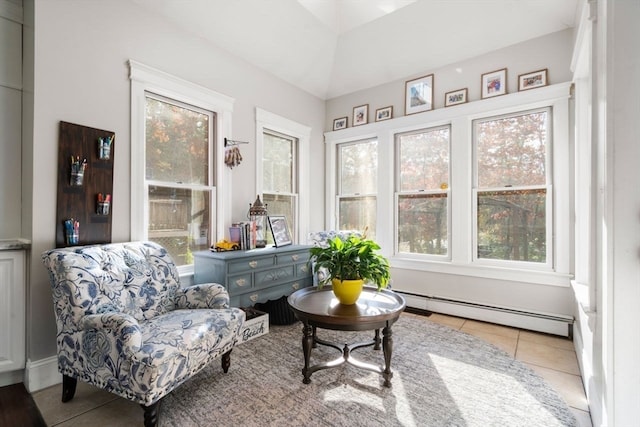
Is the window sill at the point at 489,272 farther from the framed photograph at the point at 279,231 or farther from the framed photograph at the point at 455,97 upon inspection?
the framed photograph at the point at 455,97

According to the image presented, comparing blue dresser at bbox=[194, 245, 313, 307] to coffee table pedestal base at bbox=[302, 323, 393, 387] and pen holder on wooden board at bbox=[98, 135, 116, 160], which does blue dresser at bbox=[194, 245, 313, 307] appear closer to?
coffee table pedestal base at bbox=[302, 323, 393, 387]

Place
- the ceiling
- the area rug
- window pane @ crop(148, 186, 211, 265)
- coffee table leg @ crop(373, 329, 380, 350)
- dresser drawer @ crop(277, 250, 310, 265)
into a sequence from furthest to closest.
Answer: dresser drawer @ crop(277, 250, 310, 265)
the ceiling
window pane @ crop(148, 186, 211, 265)
coffee table leg @ crop(373, 329, 380, 350)
the area rug

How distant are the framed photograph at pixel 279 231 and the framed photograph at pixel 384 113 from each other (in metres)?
1.88

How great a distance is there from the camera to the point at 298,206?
428cm

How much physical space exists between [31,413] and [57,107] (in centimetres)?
196

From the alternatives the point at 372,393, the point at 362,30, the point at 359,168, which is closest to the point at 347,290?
the point at 372,393

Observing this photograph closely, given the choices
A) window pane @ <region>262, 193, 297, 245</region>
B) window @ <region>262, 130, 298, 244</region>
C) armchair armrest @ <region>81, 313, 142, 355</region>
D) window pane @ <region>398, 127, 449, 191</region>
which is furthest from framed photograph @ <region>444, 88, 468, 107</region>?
armchair armrest @ <region>81, 313, 142, 355</region>

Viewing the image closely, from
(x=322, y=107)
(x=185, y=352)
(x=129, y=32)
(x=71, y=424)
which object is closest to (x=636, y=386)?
(x=185, y=352)

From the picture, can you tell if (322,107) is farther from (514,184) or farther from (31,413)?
(31,413)

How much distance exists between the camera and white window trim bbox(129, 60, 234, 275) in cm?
255

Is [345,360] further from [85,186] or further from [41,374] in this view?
[85,186]

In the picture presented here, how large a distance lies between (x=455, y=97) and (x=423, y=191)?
1135mm

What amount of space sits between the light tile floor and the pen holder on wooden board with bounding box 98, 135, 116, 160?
64.1 inches

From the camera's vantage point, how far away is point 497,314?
3264 millimetres
